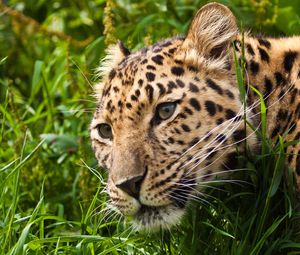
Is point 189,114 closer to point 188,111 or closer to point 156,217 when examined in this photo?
point 188,111

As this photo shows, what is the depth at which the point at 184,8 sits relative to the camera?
8039 millimetres

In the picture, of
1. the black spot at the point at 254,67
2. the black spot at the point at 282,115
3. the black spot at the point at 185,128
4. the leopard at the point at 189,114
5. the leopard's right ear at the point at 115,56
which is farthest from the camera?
the leopard's right ear at the point at 115,56

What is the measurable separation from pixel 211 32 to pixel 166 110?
59 centimetres

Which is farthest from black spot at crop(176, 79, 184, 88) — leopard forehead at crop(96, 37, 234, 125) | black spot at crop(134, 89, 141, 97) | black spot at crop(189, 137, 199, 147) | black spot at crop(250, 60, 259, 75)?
black spot at crop(250, 60, 259, 75)

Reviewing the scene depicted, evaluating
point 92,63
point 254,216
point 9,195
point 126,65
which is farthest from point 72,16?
point 254,216

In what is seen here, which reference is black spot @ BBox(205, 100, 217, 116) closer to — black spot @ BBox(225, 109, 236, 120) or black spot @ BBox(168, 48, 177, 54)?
black spot @ BBox(225, 109, 236, 120)

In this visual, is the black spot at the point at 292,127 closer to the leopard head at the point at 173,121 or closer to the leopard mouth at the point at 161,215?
the leopard head at the point at 173,121

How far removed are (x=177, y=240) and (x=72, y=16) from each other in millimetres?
4982

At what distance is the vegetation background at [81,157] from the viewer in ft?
17.5

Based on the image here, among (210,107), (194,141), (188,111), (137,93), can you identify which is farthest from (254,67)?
(137,93)

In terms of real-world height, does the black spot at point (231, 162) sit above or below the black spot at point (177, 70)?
below

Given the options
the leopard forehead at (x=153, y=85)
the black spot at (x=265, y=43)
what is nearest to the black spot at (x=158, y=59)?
the leopard forehead at (x=153, y=85)

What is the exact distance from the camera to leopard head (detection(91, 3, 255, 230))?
16.9 ft

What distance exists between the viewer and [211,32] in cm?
548
